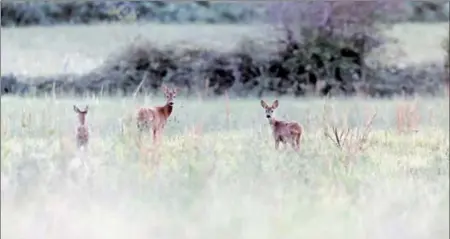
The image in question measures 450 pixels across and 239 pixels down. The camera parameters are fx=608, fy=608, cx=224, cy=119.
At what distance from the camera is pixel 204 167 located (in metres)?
1.27

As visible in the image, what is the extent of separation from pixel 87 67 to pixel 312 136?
0.50 metres

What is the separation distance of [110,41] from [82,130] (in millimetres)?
201

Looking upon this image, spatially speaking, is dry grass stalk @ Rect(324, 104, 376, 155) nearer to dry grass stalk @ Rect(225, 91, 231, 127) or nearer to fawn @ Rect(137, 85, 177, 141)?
dry grass stalk @ Rect(225, 91, 231, 127)

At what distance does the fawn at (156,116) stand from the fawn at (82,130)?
110 millimetres

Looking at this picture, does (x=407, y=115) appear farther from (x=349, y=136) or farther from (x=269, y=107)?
(x=269, y=107)

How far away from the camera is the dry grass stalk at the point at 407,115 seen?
1.32 meters

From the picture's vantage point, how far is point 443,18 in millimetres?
1329

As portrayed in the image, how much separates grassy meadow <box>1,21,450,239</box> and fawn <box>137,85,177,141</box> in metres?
0.02

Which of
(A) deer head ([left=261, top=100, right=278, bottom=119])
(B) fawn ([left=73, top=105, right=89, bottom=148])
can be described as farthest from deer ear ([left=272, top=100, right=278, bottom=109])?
(B) fawn ([left=73, top=105, right=89, bottom=148])

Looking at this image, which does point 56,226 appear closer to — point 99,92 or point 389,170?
point 99,92

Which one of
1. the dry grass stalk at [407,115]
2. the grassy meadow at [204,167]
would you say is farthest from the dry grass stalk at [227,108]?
the dry grass stalk at [407,115]

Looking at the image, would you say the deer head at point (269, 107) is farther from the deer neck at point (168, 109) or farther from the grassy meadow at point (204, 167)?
the deer neck at point (168, 109)

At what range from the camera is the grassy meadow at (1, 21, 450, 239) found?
122 cm

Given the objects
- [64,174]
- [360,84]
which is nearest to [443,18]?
[360,84]
